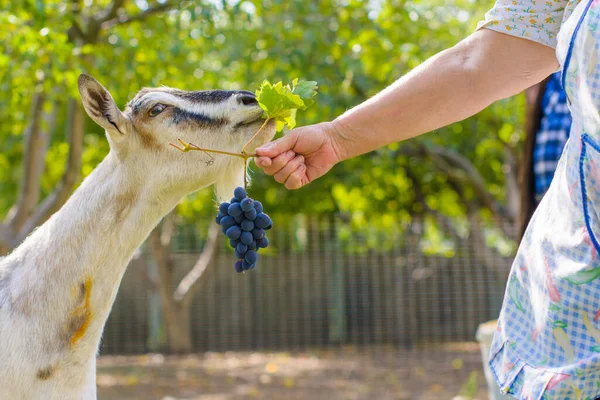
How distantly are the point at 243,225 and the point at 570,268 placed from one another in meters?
0.89

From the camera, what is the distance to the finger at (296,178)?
1.98m

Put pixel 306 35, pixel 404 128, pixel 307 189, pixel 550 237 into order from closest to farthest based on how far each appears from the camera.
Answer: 1. pixel 550 237
2. pixel 404 128
3. pixel 306 35
4. pixel 307 189

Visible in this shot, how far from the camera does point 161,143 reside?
7.13 ft

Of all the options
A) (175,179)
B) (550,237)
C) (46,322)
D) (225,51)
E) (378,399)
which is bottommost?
(378,399)

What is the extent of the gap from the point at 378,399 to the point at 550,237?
21.7ft

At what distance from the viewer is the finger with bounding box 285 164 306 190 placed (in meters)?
1.98

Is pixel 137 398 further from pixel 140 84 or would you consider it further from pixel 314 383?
pixel 140 84

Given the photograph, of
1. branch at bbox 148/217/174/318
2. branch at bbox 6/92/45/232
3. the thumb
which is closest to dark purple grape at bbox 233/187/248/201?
the thumb

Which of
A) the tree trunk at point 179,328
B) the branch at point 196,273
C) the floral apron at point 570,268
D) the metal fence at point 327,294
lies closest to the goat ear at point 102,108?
the floral apron at point 570,268

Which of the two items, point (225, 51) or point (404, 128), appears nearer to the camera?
point (404, 128)

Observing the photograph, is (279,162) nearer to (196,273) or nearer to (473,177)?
(196,273)

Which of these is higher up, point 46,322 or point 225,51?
point 225,51

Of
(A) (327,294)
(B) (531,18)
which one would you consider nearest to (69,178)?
(B) (531,18)

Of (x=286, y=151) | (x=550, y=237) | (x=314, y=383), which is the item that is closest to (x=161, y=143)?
(x=286, y=151)
